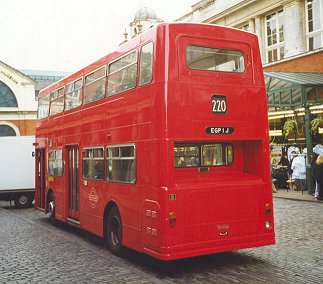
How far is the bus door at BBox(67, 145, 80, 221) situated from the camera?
12.6 m

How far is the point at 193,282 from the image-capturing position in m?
7.42

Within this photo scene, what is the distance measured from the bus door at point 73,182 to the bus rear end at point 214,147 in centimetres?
501

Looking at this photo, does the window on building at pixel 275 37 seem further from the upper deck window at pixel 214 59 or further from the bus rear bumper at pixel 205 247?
the bus rear bumper at pixel 205 247

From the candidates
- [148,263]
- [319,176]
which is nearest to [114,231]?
[148,263]

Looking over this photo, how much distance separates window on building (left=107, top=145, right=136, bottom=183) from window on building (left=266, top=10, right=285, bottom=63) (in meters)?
19.0

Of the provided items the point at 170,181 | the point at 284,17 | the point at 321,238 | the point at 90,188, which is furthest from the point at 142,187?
the point at 284,17

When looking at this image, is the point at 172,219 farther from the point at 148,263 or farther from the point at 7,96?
the point at 7,96

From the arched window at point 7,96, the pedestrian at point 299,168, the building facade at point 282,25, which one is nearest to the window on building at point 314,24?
the building facade at point 282,25

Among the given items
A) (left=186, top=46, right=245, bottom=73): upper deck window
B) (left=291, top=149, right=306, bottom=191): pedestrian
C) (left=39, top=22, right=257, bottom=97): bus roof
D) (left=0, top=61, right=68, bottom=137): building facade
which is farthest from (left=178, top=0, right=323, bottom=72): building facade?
(left=0, top=61, right=68, bottom=137): building facade

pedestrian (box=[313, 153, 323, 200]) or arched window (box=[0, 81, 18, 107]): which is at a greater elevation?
arched window (box=[0, 81, 18, 107])

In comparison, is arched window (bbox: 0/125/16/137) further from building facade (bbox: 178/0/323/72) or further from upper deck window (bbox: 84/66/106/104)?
upper deck window (bbox: 84/66/106/104)

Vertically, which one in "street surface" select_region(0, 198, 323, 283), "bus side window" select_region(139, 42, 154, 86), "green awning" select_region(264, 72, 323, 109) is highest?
"green awning" select_region(264, 72, 323, 109)

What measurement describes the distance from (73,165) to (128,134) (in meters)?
4.31

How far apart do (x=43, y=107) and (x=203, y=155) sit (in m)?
8.59
